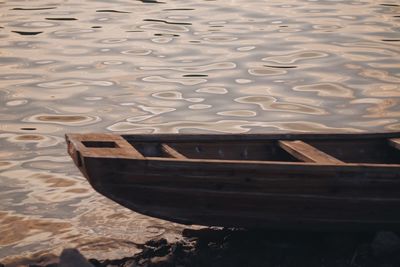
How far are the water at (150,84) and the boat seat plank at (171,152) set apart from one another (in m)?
0.92

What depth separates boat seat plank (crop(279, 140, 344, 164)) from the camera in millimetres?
7492

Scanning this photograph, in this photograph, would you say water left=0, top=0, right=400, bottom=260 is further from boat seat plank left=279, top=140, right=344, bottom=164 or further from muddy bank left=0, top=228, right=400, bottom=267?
boat seat plank left=279, top=140, right=344, bottom=164

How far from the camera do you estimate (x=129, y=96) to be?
14164mm

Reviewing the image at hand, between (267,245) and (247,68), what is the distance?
882cm

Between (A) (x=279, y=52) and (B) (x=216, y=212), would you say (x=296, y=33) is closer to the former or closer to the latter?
(A) (x=279, y=52)

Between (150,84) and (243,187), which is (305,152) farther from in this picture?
(150,84)

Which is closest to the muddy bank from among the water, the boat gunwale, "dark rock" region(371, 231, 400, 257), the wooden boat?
"dark rock" region(371, 231, 400, 257)

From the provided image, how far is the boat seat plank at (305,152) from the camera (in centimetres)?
749

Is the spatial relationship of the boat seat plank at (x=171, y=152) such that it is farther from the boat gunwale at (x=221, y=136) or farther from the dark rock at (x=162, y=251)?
the dark rock at (x=162, y=251)

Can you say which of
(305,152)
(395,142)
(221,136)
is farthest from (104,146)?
(395,142)

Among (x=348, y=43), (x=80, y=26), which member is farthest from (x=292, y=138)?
(x=80, y=26)

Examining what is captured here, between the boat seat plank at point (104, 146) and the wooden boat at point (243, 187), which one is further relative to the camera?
the boat seat plank at point (104, 146)

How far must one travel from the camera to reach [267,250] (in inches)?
296

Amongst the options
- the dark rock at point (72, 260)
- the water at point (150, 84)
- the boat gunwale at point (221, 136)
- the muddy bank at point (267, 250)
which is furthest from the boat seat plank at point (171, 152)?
the dark rock at point (72, 260)
